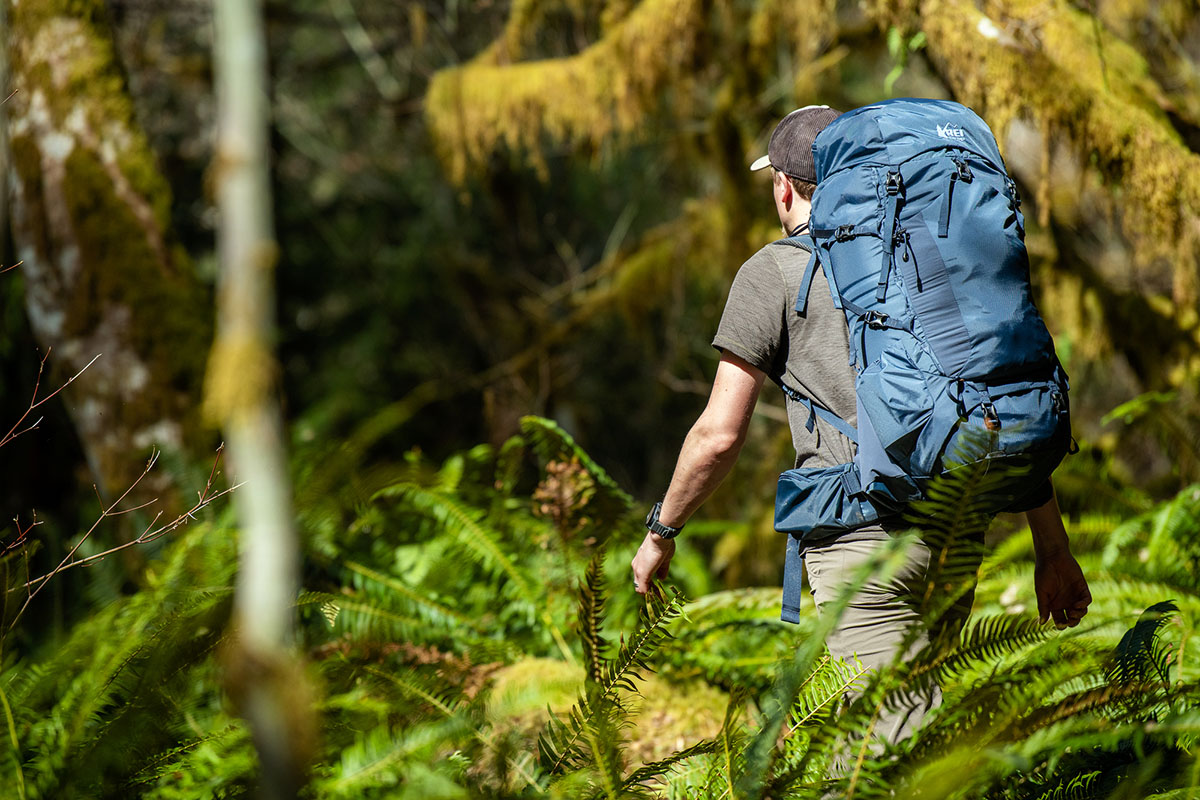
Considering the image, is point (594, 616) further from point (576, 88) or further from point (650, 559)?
point (576, 88)

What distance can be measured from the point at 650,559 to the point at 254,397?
54.8 inches

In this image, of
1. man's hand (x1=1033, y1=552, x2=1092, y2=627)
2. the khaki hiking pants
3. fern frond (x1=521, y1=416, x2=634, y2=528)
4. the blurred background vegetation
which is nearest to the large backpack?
the khaki hiking pants

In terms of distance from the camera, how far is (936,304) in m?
1.93

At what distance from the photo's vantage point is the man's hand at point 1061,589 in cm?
231

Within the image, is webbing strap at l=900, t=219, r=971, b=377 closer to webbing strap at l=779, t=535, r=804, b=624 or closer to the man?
the man

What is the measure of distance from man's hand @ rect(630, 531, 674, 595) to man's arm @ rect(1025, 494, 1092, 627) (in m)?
0.92

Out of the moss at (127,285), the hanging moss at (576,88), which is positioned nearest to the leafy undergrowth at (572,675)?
the moss at (127,285)

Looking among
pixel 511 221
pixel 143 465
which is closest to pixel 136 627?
pixel 143 465

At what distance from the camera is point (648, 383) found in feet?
42.7

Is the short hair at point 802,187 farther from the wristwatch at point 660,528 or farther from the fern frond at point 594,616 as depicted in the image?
the fern frond at point 594,616

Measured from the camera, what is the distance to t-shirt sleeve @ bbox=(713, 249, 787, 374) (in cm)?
220

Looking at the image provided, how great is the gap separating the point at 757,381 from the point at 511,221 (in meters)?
7.94

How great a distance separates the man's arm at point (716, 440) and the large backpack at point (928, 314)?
22cm

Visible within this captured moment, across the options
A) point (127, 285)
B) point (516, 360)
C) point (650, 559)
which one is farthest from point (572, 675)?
point (516, 360)
